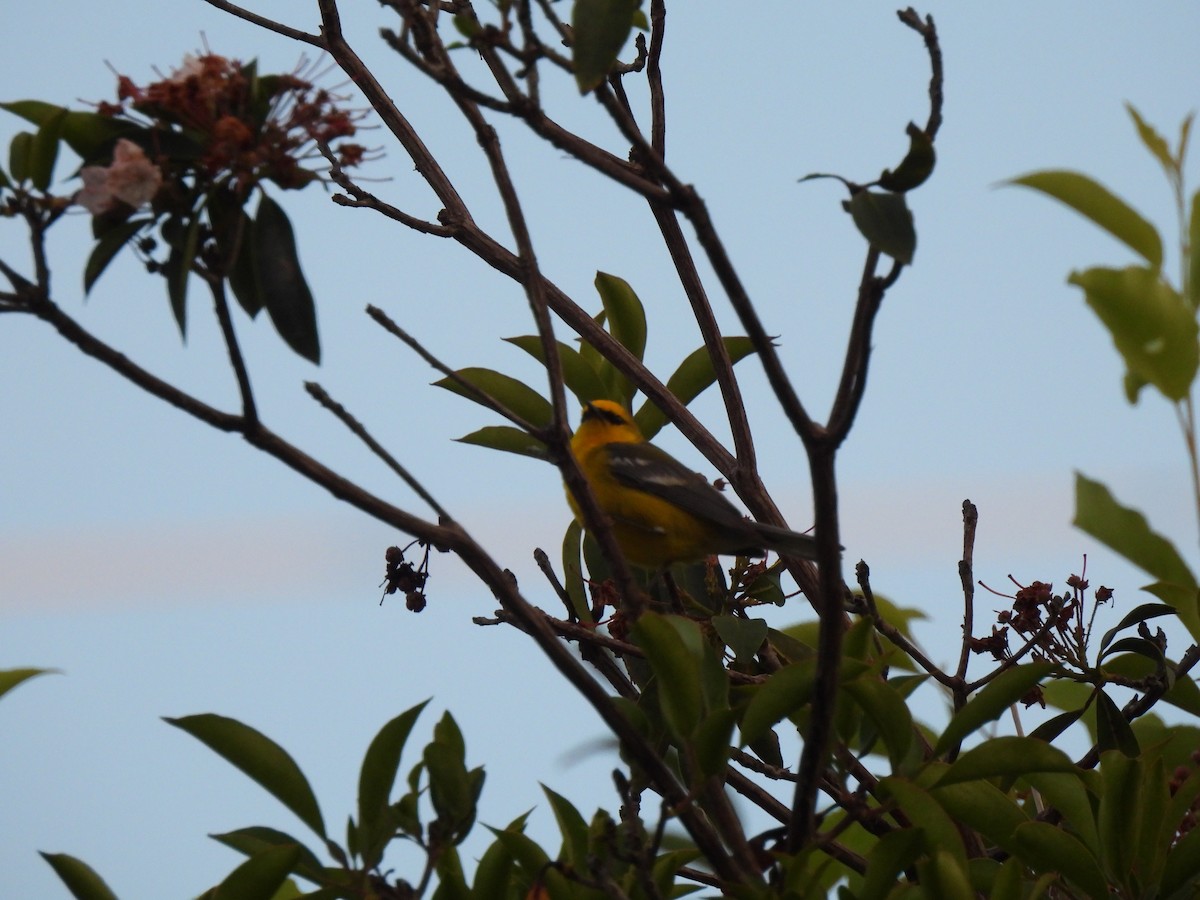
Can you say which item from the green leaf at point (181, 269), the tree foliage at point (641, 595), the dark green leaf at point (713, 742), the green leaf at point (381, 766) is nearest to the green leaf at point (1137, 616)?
the tree foliage at point (641, 595)

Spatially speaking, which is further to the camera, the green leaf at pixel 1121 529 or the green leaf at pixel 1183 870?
the green leaf at pixel 1183 870

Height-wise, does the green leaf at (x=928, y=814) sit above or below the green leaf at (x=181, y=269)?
below

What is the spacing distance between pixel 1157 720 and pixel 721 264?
2523 mm

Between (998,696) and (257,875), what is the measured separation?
142cm

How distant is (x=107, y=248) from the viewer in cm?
191

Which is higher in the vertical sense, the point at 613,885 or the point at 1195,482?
the point at 1195,482

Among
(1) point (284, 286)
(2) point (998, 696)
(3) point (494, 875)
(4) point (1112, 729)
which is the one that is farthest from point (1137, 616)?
(1) point (284, 286)

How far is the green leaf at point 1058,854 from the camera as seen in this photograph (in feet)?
7.26

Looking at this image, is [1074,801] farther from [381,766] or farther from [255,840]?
[255,840]

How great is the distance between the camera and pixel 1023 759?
86.7 inches

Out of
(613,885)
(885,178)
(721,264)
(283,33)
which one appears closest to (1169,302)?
(885,178)

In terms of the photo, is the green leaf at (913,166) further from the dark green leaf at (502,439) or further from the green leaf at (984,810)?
the dark green leaf at (502,439)

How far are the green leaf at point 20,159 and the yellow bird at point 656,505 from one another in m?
1.80

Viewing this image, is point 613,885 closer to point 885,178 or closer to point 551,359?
point 551,359
